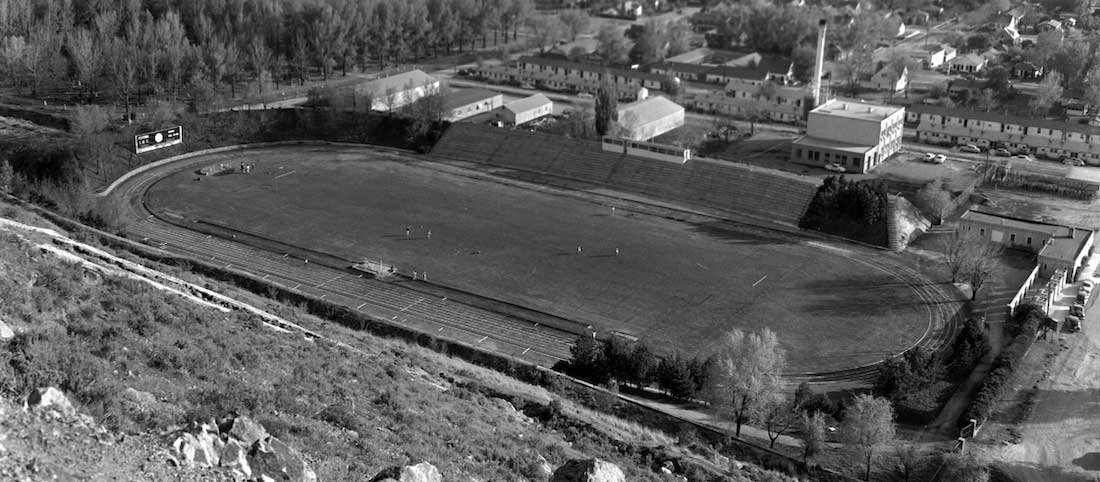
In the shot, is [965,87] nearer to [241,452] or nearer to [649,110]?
[649,110]

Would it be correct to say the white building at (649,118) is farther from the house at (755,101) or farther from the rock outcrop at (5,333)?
the rock outcrop at (5,333)

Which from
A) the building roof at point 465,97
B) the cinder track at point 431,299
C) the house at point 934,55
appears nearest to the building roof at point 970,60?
the house at point 934,55

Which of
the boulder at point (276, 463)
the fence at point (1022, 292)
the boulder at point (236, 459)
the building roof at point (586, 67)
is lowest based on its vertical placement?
the fence at point (1022, 292)

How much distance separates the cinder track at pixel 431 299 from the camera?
37.0m

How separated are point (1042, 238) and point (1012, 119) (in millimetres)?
20309

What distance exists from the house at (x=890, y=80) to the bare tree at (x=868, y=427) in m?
55.5

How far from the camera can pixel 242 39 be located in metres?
→ 80.9

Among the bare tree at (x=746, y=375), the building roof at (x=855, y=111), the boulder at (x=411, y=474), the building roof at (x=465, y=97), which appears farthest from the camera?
the building roof at (x=465, y=97)

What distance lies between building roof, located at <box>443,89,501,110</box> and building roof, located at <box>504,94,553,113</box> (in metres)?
→ 2.43

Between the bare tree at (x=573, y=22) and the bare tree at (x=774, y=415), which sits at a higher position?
the bare tree at (x=573, y=22)

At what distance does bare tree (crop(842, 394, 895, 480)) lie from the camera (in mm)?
28266

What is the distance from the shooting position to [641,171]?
56812mm

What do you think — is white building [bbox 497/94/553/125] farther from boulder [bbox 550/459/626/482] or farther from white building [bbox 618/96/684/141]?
boulder [bbox 550/459/626/482]

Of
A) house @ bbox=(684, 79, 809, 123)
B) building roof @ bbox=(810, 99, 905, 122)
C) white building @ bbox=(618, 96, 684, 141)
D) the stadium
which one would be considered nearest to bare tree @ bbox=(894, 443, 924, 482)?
the stadium
